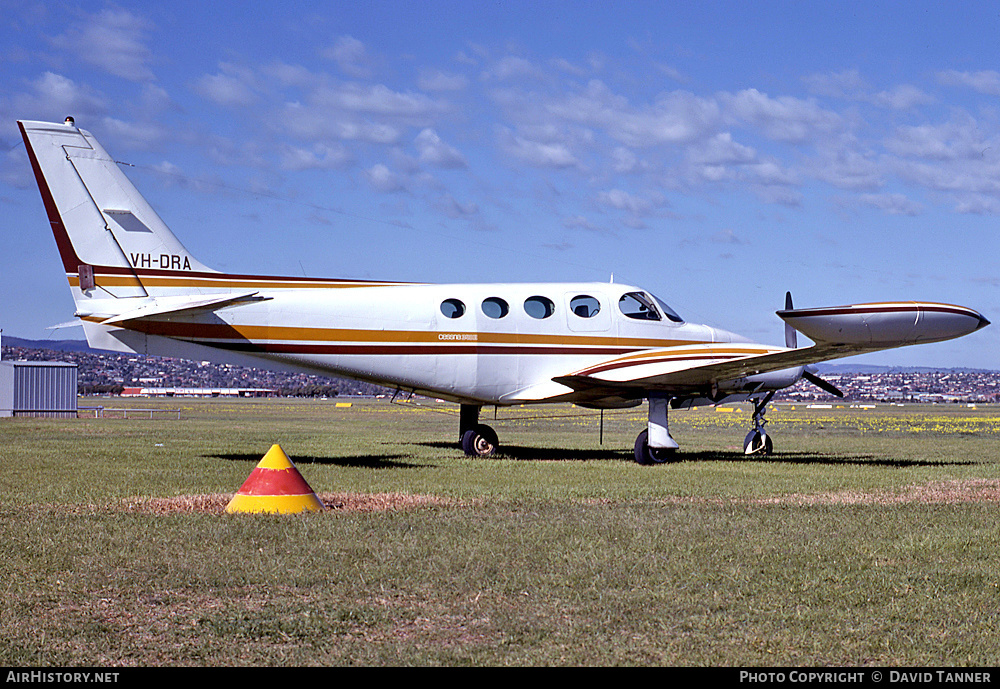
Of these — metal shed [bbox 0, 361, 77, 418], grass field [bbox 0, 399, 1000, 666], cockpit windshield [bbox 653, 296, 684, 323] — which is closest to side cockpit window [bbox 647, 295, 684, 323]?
cockpit windshield [bbox 653, 296, 684, 323]

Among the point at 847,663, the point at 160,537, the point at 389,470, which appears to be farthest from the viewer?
the point at 389,470

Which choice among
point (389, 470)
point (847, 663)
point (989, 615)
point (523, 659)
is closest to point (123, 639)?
point (523, 659)

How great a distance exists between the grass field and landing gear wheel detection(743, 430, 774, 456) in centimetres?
753

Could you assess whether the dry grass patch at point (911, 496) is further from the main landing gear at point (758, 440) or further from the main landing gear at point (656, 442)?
the main landing gear at point (758, 440)

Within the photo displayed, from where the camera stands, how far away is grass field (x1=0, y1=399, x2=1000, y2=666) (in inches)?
241

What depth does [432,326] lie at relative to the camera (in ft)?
66.9

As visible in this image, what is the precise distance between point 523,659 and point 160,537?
5.24 metres

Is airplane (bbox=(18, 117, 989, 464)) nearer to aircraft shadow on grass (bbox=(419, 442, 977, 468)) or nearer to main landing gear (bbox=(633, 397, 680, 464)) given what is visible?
main landing gear (bbox=(633, 397, 680, 464))

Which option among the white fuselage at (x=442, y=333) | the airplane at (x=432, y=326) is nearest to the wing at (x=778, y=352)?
the airplane at (x=432, y=326)

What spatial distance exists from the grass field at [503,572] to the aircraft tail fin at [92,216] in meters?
3.91

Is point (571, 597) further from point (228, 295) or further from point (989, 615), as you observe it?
point (228, 295)

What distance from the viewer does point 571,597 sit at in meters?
7.42

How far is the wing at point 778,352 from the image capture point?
16141 millimetres

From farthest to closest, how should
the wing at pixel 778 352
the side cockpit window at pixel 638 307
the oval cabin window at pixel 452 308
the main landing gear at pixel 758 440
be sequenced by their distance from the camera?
the main landing gear at pixel 758 440 < the side cockpit window at pixel 638 307 < the oval cabin window at pixel 452 308 < the wing at pixel 778 352
